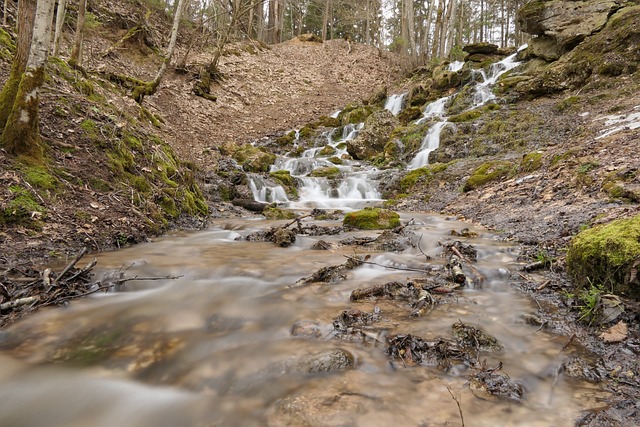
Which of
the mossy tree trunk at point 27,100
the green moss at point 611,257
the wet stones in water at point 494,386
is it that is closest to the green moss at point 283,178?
the mossy tree trunk at point 27,100

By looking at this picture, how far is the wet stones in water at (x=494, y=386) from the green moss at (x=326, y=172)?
35.6 ft

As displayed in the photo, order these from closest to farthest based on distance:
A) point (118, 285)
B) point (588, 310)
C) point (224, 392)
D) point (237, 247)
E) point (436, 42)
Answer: point (224, 392) → point (588, 310) → point (118, 285) → point (237, 247) → point (436, 42)

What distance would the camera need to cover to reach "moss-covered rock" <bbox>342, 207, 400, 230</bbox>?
22.1ft

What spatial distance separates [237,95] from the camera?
707 inches

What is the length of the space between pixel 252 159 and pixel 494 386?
37.6 feet

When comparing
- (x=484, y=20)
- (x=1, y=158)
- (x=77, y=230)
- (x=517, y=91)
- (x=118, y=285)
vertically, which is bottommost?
(x=118, y=285)

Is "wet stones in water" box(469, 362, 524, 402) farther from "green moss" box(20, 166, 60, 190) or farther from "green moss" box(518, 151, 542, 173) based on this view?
"green moss" box(518, 151, 542, 173)

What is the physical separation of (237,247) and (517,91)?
13.1 meters

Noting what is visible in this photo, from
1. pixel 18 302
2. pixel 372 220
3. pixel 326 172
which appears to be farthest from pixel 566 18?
pixel 18 302

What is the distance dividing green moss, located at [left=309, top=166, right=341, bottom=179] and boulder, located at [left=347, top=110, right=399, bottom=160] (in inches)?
80.9

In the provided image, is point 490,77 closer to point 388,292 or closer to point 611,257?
point 611,257

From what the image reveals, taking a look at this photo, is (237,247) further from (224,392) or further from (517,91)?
(517,91)

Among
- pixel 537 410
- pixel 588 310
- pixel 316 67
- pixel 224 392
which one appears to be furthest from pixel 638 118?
pixel 316 67

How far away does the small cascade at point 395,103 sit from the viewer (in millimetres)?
18891
